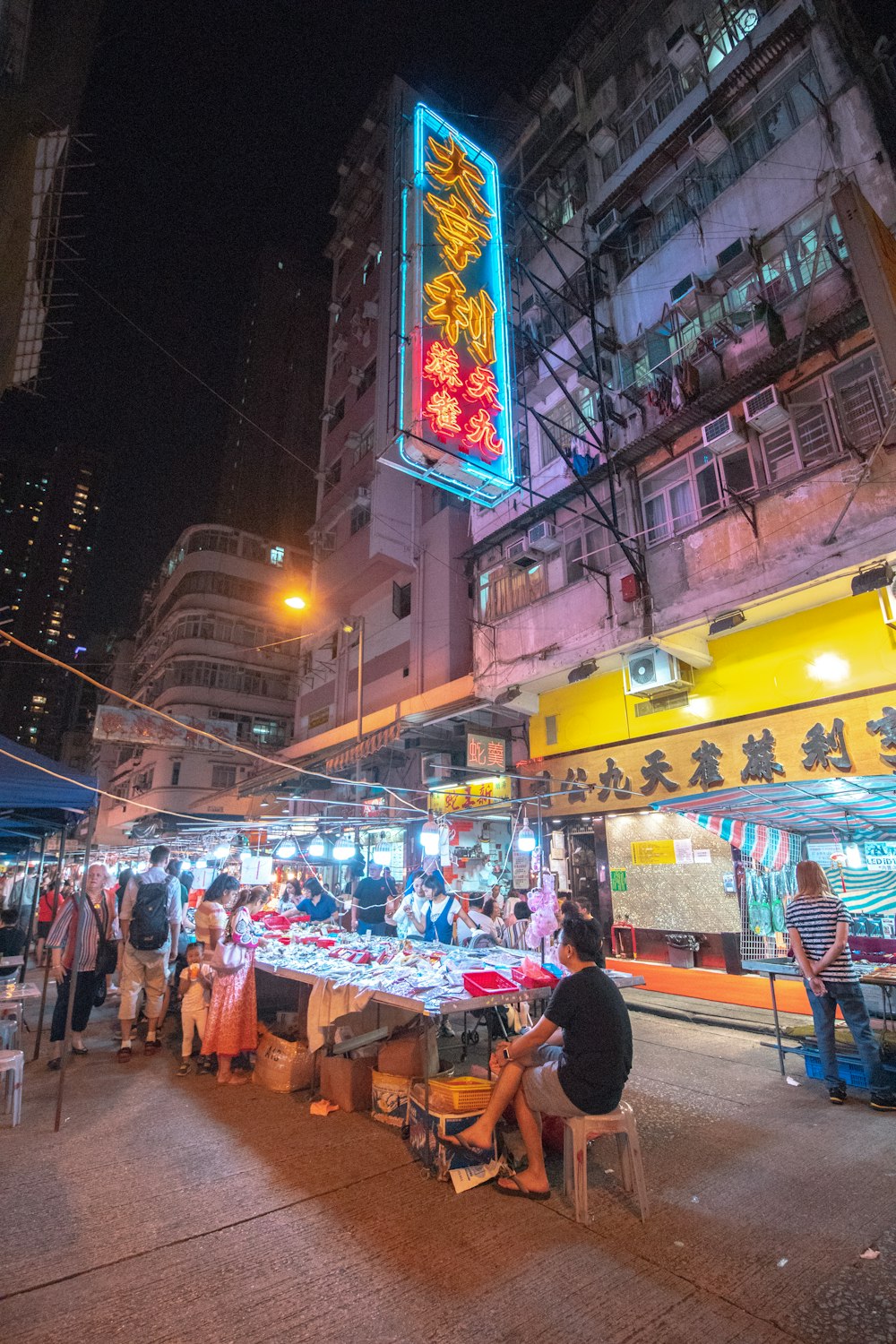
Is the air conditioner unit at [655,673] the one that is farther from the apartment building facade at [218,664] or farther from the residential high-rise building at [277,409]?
the residential high-rise building at [277,409]

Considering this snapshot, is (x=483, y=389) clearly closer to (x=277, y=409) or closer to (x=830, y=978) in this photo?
(x=830, y=978)

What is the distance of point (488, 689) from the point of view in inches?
599

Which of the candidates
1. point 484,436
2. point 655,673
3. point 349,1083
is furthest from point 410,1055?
point 484,436

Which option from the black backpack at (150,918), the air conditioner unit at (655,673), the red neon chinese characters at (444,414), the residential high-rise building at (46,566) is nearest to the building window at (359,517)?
the red neon chinese characters at (444,414)

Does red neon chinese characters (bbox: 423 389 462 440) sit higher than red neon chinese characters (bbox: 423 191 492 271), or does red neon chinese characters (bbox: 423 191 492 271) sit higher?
red neon chinese characters (bbox: 423 191 492 271)

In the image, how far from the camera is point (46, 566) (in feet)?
316

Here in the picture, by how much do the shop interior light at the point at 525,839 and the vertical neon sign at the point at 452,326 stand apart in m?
7.28

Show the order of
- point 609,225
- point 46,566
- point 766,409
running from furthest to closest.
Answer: point 46,566 < point 609,225 < point 766,409

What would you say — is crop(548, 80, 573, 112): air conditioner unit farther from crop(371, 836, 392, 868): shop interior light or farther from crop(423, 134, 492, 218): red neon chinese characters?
crop(371, 836, 392, 868): shop interior light

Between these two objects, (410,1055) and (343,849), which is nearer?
(410,1055)

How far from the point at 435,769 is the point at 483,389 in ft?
33.7

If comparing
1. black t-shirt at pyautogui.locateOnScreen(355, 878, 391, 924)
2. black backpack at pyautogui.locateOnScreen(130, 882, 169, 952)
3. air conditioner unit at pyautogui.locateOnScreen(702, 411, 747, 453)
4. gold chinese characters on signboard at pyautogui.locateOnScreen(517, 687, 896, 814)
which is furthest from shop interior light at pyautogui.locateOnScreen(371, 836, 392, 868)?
air conditioner unit at pyautogui.locateOnScreen(702, 411, 747, 453)

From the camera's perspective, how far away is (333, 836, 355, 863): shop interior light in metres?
15.6

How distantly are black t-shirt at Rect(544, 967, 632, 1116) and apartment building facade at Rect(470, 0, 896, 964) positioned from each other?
13.9ft
